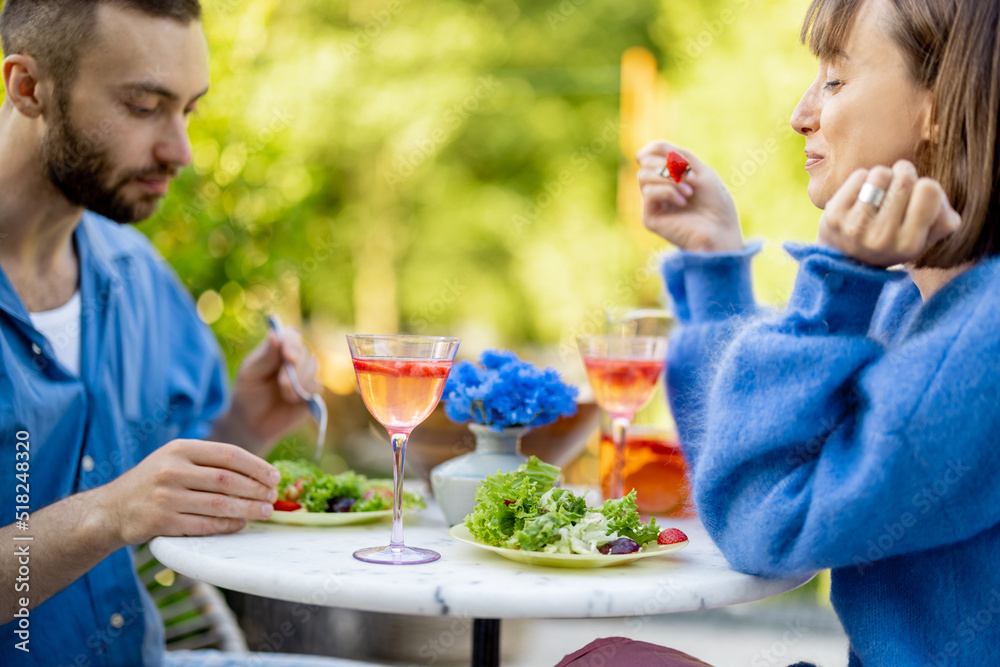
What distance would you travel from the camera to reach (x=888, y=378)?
3.96 ft

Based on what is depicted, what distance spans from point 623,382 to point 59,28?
1.61m

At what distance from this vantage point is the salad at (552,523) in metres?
1.40

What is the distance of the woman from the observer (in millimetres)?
1186

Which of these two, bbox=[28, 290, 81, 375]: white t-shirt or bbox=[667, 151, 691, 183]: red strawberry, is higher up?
bbox=[667, 151, 691, 183]: red strawberry

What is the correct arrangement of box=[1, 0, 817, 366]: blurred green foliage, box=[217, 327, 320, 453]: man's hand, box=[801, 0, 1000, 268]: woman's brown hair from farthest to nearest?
box=[1, 0, 817, 366]: blurred green foliage → box=[217, 327, 320, 453]: man's hand → box=[801, 0, 1000, 268]: woman's brown hair

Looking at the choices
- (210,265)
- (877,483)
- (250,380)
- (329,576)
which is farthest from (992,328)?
Answer: (210,265)

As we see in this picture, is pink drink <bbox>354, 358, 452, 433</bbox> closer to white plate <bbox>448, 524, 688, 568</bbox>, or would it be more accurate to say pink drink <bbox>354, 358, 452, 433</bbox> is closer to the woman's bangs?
white plate <bbox>448, 524, 688, 568</bbox>

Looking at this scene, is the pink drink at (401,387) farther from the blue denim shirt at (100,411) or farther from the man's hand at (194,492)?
the blue denim shirt at (100,411)

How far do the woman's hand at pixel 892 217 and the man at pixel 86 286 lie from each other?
1479 mm

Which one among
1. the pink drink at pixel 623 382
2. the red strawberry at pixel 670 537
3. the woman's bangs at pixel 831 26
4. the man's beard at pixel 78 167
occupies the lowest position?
the red strawberry at pixel 670 537

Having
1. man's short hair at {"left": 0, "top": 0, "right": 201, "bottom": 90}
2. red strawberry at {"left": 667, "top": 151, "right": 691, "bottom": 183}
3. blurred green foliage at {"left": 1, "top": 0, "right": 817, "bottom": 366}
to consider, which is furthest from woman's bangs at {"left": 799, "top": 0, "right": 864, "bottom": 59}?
blurred green foliage at {"left": 1, "top": 0, "right": 817, "bottom": 366}

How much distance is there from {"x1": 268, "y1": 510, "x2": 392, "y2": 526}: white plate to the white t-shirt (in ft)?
2.75

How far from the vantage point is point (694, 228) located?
6.93 ft

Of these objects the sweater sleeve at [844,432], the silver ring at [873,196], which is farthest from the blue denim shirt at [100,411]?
the silver ring at [873,196]
